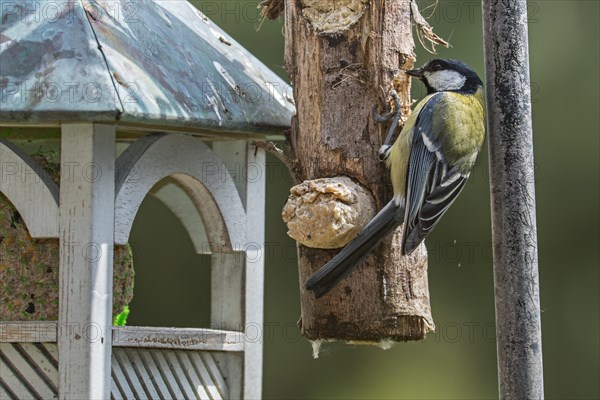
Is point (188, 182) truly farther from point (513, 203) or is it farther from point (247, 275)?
point (513, 203)

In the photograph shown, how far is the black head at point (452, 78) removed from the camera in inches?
165

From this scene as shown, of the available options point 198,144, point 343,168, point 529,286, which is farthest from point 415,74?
point 529,286

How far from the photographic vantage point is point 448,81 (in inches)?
167

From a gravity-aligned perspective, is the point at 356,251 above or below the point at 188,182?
below

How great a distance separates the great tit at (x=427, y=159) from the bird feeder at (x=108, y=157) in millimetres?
445

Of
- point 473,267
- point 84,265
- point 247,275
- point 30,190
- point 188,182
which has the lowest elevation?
point 84,265

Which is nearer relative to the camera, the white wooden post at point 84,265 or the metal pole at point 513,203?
the metal pole at point 513,203

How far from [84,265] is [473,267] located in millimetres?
3768

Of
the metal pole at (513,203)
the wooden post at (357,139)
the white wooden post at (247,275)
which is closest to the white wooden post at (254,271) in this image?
the white wooden post at (247,275)

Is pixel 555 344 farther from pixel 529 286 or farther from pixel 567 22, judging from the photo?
pixel 529 286

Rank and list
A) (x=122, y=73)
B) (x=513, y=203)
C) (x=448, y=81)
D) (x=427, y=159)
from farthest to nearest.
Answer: (x=448, y=81)
(x=427, y=159)
(x=122, y=73)
(x=513, y=203)

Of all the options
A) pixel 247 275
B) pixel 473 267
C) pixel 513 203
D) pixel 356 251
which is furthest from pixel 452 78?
pixel 473 267

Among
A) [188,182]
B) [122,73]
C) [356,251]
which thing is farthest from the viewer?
[188,182]

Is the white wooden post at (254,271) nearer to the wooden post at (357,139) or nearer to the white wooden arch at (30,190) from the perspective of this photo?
the wooden post at (357,139)
